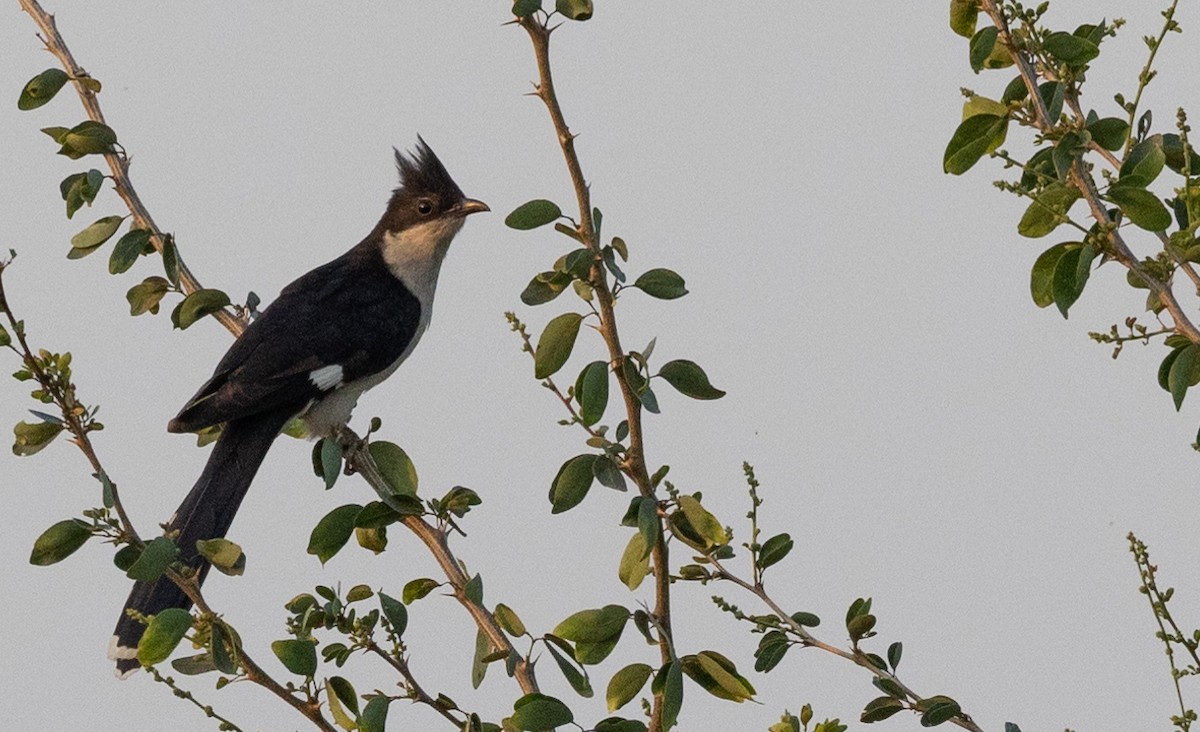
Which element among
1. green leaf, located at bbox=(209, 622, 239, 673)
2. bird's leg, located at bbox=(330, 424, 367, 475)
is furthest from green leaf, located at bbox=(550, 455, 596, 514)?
bird's leg, located at bbox=(330, 424, 367, 475)

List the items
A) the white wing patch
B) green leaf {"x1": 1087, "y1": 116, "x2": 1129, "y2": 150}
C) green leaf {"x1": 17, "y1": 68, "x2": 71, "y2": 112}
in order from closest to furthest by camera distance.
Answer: green leaf {"x1": 1087, "y1": 116, "x2": 1129, "y2": 150} < green leaf {"x1": 17, "y1": 68, "x2": 71, "y2": 112} < the white wing patch

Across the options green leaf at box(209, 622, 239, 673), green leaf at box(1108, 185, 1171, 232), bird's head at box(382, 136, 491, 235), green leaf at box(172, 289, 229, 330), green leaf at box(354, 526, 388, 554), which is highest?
bird's head at box(382, 136, 491, 235)

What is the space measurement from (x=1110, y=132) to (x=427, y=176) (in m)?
4.19

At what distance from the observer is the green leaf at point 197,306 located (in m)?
3.73

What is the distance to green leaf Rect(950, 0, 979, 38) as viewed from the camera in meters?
2.62

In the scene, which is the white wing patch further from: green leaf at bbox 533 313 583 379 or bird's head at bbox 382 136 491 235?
green leaf at bbox 533 313 583 379

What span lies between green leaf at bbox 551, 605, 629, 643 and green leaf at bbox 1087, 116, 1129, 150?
121 centimetres

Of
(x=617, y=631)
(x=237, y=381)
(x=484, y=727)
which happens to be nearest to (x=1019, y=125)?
(x=617, y=631)

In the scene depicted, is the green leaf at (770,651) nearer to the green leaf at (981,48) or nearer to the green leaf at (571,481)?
the green leaf at (571,481)

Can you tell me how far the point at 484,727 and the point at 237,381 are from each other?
2.75m

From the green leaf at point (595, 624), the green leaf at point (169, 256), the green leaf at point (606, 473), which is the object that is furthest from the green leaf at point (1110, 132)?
the green leaf at point (169, 256)

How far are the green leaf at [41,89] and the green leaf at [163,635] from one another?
5.83ft

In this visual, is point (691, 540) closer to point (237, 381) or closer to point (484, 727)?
point (484, 727)

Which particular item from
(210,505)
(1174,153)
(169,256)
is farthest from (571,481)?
(210,505)
